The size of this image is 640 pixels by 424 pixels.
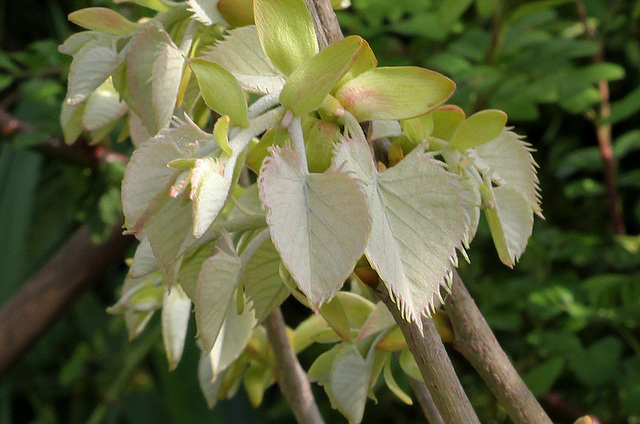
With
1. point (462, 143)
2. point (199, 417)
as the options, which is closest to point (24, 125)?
point (199, 417)

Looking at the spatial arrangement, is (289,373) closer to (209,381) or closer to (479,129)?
(209,381)

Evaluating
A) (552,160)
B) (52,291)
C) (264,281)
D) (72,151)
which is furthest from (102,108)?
(552,160)

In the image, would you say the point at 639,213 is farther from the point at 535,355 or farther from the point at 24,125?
the point at 24,125

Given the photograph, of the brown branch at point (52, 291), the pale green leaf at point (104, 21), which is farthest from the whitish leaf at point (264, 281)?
the brown branch at point (52, 291)

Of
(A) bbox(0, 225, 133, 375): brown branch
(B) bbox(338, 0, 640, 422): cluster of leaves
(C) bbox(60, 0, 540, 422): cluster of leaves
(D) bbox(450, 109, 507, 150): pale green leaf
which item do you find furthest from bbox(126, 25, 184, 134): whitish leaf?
(A) bbox(0, 225, 133, 375): brown branch

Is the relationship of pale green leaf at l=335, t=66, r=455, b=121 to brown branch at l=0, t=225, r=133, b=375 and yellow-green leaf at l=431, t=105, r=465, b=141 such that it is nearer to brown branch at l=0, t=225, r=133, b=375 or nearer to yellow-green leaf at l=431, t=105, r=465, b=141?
yellow-green leaf at l=431, t=105, r=465, b=141

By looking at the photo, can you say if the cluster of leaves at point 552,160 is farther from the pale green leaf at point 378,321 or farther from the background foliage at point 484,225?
the pale green leaf at point 378,321
